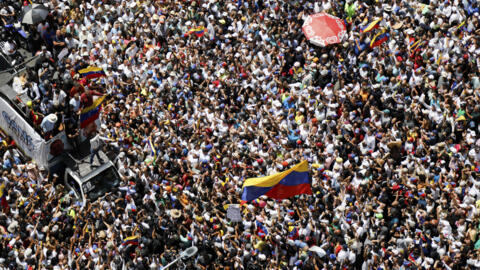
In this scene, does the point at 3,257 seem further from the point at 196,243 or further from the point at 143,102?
the point at 143,102

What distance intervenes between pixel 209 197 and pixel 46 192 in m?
4.96

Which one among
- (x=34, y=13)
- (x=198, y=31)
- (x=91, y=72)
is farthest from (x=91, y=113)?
(x=34, y=13)

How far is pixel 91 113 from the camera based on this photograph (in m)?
23.8

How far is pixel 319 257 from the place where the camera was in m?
19.5

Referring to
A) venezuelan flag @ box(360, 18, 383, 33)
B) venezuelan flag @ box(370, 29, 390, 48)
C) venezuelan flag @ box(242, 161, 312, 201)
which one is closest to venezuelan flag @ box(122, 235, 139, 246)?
venezuelan flag @ box(242, 161, 312, 201)

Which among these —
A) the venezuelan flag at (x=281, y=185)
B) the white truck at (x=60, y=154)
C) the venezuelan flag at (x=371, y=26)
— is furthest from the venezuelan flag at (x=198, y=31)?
the venezuelan flag at (x=281, y=185)

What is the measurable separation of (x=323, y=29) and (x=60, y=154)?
9.17 m

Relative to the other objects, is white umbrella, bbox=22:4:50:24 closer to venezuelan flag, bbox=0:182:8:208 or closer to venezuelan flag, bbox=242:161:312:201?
venezuelan flag, bbox=0:182:8:208

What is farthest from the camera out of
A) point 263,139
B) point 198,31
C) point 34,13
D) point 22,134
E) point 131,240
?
point 34,13

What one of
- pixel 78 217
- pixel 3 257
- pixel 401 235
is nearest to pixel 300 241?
pixel 401 235

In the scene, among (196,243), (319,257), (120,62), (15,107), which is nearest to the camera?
(319,257)

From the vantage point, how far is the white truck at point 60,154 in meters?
22.6

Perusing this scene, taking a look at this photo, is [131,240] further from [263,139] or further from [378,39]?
[378,39]

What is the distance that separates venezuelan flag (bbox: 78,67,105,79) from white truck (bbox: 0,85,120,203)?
231 cm
